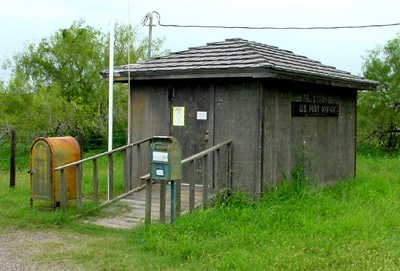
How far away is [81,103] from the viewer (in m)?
20.7

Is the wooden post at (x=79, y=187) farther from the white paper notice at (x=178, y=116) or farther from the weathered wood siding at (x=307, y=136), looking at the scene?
the weathered wood siding at (x=307, y=136)

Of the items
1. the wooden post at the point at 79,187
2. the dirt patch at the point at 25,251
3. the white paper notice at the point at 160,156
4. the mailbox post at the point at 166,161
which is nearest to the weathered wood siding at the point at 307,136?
the mailbox post at the point at 166,161

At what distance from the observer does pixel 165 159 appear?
296 inches

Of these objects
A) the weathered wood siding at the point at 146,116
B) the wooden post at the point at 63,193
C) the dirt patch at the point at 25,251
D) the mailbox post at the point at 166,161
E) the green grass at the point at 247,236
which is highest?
the weathered wood siding at the point at 146,116

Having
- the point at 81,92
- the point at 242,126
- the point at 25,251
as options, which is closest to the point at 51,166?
the point at 25,251

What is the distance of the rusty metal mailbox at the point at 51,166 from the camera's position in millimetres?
9203

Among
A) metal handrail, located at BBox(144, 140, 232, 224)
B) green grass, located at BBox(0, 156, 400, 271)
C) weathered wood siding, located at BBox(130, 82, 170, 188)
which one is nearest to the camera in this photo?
green grass, located at BBox(0, 156, 400, 271)

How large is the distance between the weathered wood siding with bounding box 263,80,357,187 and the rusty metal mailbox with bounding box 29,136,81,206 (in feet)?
10.9

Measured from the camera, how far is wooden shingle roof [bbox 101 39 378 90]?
355 inches

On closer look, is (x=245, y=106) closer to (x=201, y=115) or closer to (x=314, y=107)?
(x=201, y=115)

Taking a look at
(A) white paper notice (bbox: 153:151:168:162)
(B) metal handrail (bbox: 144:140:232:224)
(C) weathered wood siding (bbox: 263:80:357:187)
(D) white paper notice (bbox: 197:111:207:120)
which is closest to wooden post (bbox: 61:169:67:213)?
(B) metal handrail (bbox: 144:140:232:224)

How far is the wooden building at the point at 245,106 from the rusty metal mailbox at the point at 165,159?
210 cm

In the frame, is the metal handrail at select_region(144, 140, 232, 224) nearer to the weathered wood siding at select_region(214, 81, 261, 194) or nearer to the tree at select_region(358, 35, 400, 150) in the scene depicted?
the weathered wood siding at select_region(214, 81, 261, 194)

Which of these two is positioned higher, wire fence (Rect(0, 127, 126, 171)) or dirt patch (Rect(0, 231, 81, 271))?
wire fence (Rect(0, 127, 126, 171))
